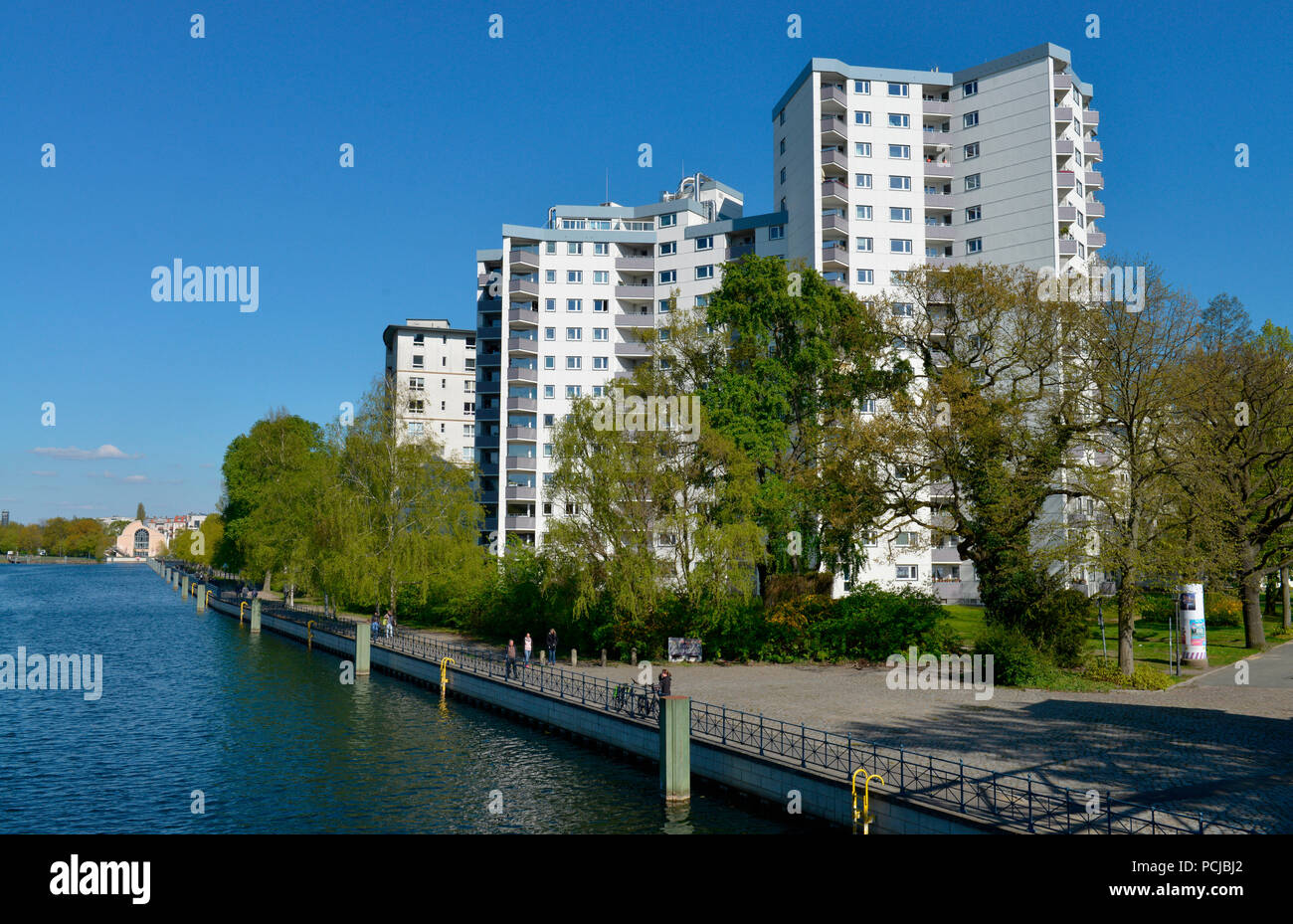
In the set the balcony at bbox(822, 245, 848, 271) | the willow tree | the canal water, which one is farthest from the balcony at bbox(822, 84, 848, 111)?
the canal water

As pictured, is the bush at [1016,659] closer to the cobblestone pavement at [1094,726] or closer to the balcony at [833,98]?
the cobblestone pavement at [1094,726]

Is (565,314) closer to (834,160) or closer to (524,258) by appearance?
(524,258)

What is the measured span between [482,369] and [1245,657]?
6976 centimetres

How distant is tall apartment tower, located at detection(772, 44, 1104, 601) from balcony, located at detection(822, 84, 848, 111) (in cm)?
12

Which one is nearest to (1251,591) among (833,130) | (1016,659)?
(1016,659)

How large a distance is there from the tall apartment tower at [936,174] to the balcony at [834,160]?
0.37 ft

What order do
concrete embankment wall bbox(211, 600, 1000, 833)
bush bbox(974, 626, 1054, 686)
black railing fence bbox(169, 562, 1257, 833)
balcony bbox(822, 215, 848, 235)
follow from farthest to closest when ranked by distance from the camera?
1. balcony bbox(822, 215, 848, 235)
2. bush bbox(974, 626, 1054, 686)
3. concrete embankment wall bbox(211, 600, 1000, 833)
4. black railing fence bbox(169, 562, 1257, 833)

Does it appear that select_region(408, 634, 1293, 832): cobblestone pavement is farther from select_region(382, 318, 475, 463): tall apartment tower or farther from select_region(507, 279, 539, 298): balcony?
select_region(382, 318, 475, 463): tall apartment tower

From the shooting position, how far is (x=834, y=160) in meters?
71.8

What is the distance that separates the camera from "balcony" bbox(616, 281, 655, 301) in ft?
275
